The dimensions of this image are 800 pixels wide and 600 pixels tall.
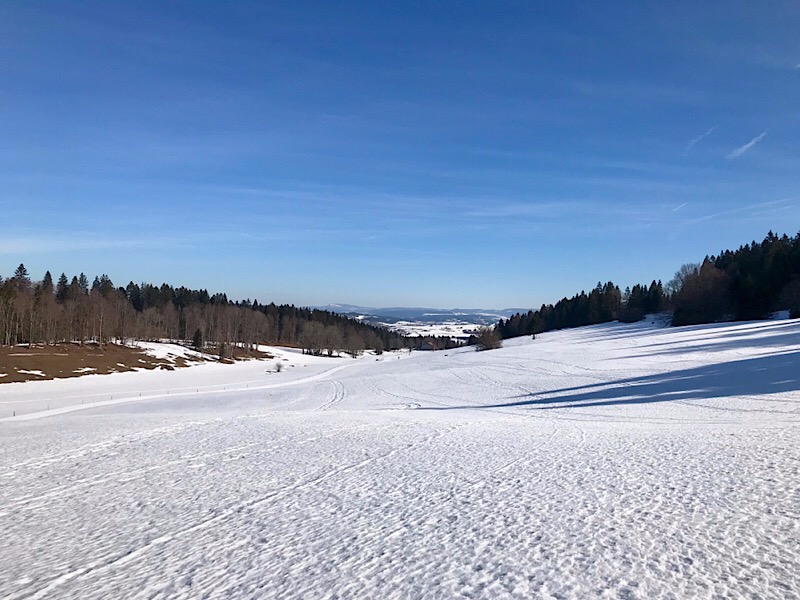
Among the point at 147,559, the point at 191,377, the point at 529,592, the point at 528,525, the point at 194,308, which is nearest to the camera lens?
the point at 529,592

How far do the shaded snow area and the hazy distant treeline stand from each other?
7064 cm

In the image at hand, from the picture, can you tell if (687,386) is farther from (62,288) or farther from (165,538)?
(62,288)

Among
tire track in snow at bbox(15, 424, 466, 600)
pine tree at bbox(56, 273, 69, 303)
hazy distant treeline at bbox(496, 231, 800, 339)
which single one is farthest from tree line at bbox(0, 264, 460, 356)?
tire track in snow at bbox(15, 424, 466, 600)

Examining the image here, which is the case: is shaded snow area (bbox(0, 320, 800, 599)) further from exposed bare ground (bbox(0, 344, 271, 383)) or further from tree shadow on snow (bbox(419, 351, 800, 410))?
exposed bare ground (bbox(0, 344, 271, 383))

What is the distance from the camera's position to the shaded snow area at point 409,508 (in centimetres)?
556

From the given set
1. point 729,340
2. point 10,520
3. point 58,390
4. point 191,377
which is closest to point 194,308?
point 191,377

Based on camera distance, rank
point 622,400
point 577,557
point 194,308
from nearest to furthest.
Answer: point 577,557, point 622,400, point 194,308

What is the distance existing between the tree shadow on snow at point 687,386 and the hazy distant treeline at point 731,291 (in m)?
47.1

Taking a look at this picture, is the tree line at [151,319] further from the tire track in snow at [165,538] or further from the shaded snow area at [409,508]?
the tire track in snow at [165,538]

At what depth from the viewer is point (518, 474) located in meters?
9.92

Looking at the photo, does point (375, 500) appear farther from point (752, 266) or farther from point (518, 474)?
point (752, 266)

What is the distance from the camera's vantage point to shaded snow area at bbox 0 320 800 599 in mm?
5559

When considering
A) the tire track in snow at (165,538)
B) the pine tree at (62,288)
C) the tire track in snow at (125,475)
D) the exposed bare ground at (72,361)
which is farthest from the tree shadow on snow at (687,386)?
the pine tree at (62,288)

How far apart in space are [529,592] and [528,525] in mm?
1956
